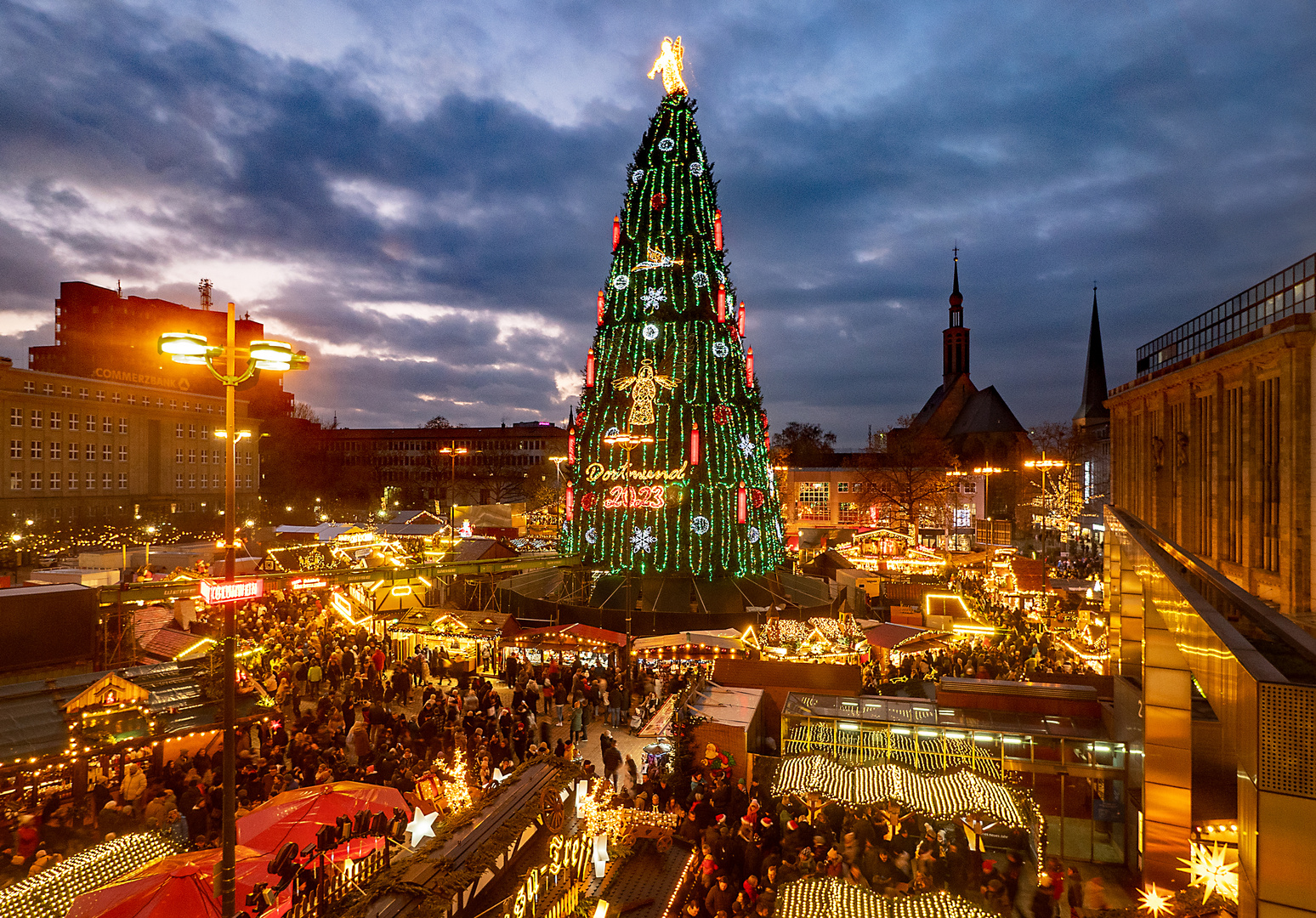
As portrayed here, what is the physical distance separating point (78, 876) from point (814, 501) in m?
58.8

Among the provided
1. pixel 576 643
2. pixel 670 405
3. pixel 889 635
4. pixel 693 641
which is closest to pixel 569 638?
pixel 576 643

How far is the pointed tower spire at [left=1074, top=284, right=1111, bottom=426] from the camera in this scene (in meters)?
78.4

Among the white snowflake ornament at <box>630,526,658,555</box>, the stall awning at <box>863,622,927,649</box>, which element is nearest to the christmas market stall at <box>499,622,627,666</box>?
the stall awning at <box>863,622,927,649</box>

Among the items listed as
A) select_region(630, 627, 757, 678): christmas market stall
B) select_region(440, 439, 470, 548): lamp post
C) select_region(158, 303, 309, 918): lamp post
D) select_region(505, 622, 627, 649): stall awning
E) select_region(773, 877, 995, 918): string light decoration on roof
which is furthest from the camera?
select_region(440, 439, 470, 548): lamp post

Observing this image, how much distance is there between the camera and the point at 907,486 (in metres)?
59.5

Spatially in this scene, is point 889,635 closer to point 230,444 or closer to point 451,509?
point 230,444

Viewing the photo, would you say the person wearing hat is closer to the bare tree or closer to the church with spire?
the bare tree

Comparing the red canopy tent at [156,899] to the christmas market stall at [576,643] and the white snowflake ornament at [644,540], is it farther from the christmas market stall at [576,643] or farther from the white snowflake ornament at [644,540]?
the white snowflake ornament at [644,540]

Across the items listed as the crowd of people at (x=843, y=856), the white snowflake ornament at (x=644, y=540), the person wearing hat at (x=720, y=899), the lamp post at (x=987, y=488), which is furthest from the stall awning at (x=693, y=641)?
the lamp post at (x=987, y=488)

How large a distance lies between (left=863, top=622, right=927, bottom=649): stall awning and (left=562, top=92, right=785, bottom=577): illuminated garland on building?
1020 centimetres

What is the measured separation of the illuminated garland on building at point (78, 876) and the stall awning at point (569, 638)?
11205mm

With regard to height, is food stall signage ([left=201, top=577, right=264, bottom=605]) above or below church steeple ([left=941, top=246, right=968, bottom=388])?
below

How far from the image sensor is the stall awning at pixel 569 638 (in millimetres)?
20234

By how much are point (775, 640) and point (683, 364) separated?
15565 millimetres
